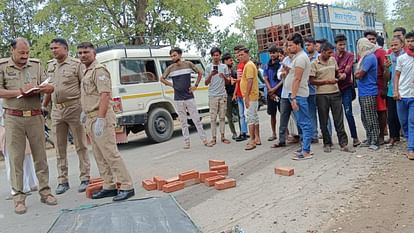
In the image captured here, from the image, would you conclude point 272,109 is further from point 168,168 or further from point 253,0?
point 253,0

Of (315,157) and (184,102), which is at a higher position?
(184,102)

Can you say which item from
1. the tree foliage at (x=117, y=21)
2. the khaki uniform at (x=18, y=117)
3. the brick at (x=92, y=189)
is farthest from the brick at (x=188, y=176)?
the tree foliage at (x=117, y=21)

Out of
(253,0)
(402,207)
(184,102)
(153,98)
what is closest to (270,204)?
(402,207)

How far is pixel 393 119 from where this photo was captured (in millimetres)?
6773

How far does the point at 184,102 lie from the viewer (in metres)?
8.28

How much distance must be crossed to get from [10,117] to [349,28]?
48.7 ft

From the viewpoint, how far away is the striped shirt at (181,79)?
324 inches

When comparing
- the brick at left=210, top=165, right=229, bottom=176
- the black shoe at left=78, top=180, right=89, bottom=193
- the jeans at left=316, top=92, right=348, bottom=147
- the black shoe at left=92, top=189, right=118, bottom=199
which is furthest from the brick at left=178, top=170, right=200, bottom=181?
the jeans at left=316, top=92, right=348, bottom=147

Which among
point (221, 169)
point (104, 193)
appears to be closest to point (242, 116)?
point (221, 169)

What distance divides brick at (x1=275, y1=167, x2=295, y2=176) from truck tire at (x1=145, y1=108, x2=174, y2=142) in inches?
184

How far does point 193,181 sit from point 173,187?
36 cm

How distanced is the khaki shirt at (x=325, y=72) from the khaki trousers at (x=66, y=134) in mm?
3535

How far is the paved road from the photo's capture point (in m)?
4.28

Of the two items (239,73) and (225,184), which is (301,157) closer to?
(225,184)
